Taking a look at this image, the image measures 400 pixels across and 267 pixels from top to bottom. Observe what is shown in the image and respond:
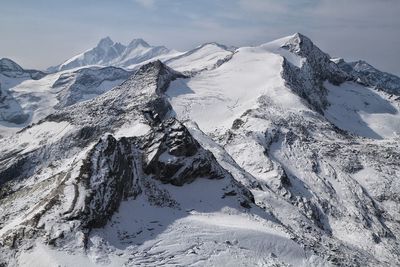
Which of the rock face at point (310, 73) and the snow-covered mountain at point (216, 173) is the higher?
the rock face at point (310, 73)

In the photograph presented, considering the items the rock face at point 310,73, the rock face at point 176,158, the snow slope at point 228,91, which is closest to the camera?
the rock face at point 176,158

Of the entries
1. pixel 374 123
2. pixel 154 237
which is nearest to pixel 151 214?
pixel 154 237

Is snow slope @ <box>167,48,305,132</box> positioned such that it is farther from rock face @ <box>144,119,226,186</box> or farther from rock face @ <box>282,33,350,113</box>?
rock face @ <box>144,119,226,186</box>

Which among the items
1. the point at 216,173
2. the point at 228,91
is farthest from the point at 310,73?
the point at 216,173

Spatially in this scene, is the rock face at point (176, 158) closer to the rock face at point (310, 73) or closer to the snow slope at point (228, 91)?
the snow slope at point (228, 91)

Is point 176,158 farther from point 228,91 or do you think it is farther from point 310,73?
point 310,73

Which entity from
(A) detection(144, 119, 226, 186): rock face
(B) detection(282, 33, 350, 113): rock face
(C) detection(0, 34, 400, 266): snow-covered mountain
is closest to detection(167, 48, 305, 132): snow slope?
(C) detection(0, 34, 400, 266): snow-covered mountain

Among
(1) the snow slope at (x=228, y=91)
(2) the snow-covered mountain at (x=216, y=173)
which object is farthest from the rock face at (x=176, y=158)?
(1) the snow slope at (x=228, y=91)

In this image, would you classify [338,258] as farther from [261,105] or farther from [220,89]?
[220,89]
